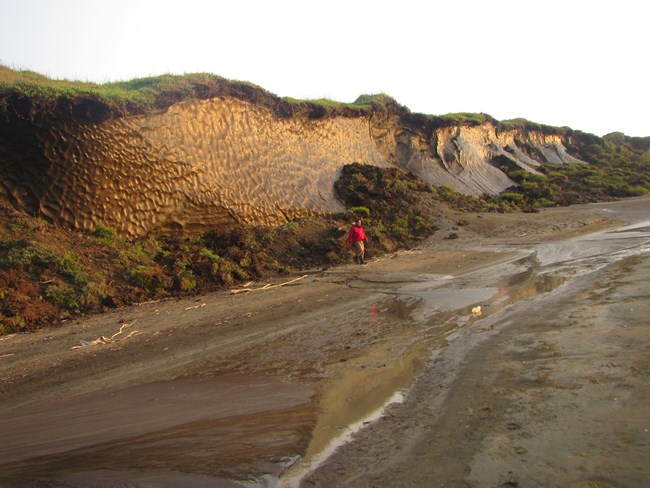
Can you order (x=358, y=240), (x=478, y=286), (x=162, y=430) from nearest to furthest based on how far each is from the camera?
(x=162, y=430) → (x=478, y=286) → (x=358, y=240)

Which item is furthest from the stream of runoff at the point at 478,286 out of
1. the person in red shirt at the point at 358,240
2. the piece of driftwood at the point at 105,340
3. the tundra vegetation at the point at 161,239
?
the piece of driftwood at the point at 105,340

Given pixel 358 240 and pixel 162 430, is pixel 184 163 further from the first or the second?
pixel 162 430

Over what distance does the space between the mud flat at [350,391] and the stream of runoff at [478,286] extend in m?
0.06

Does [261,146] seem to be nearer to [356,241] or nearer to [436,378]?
[356,241]

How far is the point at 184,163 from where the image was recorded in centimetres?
1448

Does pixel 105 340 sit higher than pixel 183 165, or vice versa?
pixel 183 165

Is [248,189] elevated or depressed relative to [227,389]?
elevated

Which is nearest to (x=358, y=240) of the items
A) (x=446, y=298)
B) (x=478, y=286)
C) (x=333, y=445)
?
(x=478, y=286)

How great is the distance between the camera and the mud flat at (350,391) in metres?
3.25

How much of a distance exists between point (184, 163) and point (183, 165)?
0.08 meters

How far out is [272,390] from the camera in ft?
16.7

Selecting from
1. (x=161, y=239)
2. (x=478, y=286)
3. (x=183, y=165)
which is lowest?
(x=478, y=286)

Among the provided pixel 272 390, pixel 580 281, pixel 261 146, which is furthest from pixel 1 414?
pixel 261 146

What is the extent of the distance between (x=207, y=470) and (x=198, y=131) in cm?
A: 1309
